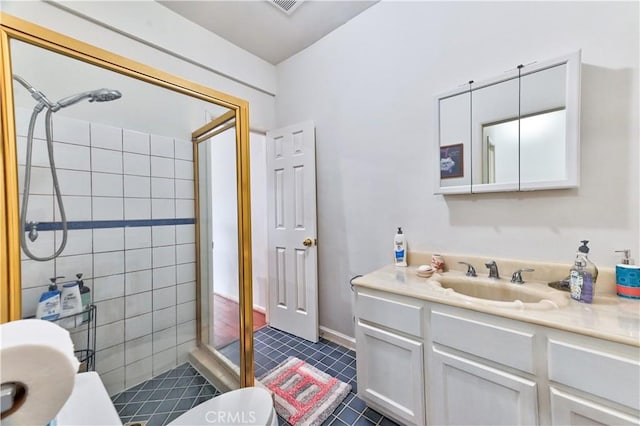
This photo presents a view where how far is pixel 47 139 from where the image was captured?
127 cm

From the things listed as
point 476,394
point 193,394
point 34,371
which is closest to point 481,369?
point 476,394

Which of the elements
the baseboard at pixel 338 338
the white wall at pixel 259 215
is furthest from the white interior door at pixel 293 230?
the white wall at pixel 259 215

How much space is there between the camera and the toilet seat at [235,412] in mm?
964

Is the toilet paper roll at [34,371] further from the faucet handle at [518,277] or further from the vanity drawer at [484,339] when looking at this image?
the faucet handle at [518,277]

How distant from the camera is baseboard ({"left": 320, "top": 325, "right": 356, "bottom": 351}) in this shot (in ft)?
6.91

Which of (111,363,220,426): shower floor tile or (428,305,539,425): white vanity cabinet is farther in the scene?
(111,363,220,426): shower floor tile

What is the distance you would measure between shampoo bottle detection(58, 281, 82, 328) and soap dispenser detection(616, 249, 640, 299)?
2.68 m

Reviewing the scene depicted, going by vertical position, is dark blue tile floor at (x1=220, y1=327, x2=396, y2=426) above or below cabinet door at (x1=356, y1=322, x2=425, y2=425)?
below

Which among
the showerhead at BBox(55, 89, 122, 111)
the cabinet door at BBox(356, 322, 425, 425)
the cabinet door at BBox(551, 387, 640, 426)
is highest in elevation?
the showerhead at BBox(55, 89, 122, 111)

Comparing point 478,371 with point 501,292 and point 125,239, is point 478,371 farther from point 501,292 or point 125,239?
point 125,239

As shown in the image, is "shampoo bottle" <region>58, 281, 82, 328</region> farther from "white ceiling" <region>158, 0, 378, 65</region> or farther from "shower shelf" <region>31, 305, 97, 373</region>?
"white ceiling" <region>158, 0, 378, 65</region>

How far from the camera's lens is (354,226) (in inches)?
82.6

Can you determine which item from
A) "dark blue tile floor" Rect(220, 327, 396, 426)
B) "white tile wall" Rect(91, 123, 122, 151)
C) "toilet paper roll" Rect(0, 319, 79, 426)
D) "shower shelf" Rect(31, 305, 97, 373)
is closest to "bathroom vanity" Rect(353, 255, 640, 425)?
"dark blue tile floor" Rect(220, 327, 396, 426)

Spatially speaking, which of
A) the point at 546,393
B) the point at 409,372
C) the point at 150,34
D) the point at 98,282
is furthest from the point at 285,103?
the point at 546,393
